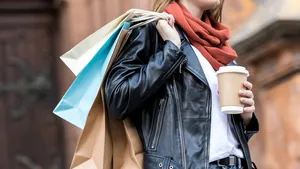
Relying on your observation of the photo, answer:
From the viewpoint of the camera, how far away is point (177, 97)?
239 centimetres

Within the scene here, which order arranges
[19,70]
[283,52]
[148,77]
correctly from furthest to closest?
[19,70]
[283,52]
[148,77]

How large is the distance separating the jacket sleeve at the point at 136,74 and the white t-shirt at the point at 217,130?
100mm

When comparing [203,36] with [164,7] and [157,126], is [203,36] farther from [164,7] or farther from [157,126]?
[157,126]

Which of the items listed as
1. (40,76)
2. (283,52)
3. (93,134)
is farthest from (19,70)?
(93,134)

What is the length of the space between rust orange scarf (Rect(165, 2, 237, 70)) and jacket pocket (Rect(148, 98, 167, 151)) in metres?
0.20

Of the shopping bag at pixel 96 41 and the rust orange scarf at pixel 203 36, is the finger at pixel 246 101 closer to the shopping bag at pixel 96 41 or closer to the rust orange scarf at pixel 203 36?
the rust orange scarf at pixel 203 36

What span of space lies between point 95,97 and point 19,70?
12.7 feet

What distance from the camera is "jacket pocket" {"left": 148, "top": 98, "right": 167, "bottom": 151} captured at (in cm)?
236

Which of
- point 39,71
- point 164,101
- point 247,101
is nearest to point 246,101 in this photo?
point 247,101

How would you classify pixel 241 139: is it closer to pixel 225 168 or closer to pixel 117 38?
pixel 225 168

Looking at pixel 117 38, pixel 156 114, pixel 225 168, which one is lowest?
pixel 225 168

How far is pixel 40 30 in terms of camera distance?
6.31m

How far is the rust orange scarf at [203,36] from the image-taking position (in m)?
2.47

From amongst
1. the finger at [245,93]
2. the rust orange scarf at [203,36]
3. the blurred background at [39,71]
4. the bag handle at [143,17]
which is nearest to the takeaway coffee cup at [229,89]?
the finger at [245,93]
